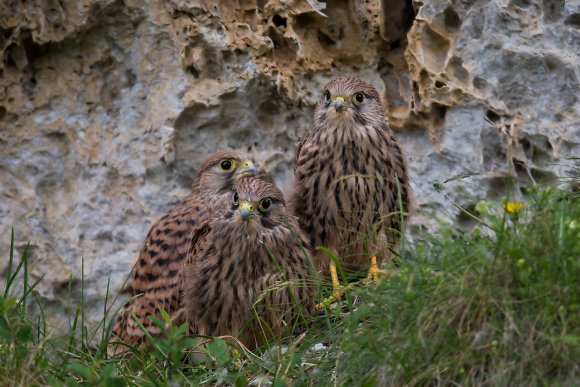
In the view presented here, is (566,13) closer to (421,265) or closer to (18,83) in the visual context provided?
(421,265)

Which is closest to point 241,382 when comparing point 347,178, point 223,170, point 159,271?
point 347,178

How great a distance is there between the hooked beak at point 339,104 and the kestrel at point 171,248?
67cm

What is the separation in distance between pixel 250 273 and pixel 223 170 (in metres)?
1.24

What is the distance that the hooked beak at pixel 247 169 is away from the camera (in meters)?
5.50

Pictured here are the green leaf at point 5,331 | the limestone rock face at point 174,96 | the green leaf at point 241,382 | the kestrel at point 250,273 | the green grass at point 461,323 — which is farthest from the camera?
the limestone rock face at point 174,96

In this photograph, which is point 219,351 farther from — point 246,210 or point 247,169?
point 247,169

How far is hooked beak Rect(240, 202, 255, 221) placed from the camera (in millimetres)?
4461

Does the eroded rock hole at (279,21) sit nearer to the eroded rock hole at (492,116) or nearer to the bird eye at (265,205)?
the eroded rock hole at (492,116)

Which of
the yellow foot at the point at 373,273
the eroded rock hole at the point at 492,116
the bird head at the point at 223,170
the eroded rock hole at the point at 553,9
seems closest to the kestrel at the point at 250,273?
the yellow foot at the point at 373,273

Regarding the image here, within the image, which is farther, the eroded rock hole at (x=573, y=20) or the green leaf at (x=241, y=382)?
the eroded rock hole at (x=573, y=20)

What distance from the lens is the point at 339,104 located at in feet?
16.4

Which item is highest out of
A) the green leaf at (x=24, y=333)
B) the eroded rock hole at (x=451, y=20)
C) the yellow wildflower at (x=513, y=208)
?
the eroded rock hole at (x=451, y=20)

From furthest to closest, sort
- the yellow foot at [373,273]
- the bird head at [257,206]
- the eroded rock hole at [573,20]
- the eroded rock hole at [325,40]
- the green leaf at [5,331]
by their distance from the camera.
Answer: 1. the eroded rock hole at [325,40]
2. the eroded rock hole at [573,20]
3. the bird head at [257,206]
4. the yellow foot at [373,273]
5. the green leaf at [5,331]

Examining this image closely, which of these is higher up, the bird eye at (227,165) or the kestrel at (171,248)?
the bird eye at (227,165)
